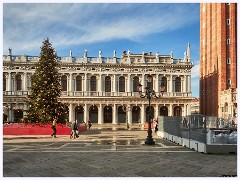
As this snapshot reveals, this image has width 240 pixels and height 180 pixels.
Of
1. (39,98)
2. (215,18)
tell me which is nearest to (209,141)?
(39,98)

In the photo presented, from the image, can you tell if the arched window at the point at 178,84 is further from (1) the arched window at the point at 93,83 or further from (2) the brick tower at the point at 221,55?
(1) the arched window at the point at 93,83

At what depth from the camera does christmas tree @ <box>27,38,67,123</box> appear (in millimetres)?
27375

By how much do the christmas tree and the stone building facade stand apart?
1901 centimetres

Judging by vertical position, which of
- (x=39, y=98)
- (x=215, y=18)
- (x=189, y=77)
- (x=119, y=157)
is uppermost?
(x=215, y=18)

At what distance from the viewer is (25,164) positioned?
1084cm

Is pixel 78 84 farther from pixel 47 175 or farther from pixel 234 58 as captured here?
pixel 47 175

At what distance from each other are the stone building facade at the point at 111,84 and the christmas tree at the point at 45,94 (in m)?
19.0

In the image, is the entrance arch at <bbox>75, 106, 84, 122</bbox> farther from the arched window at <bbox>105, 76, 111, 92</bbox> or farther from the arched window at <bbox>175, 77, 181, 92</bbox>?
the arched window at <bbox>175, 77, 181, 92</bbox>

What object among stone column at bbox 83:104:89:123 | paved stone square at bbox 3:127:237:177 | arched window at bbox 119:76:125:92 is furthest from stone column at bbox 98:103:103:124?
paved stone square at bbox 3:127:237:177

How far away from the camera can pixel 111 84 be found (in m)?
49.5

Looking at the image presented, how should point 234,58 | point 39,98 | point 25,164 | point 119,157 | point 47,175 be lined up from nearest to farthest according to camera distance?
point 47,175
point 25,164
point 119,157
point 39,98
point 234,58

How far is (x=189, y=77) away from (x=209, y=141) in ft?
121

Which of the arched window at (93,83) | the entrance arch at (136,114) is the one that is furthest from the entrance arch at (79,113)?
the entrance arch at (136,114)

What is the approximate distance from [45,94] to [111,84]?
2251 cm
